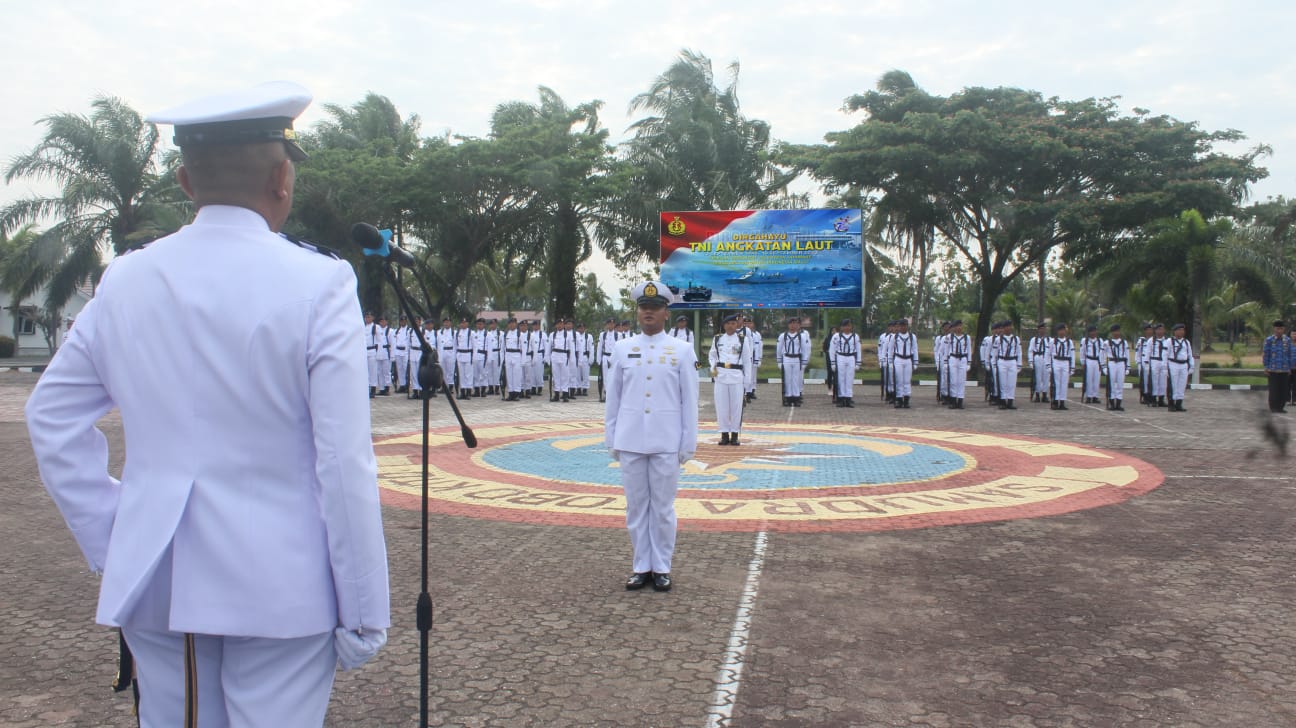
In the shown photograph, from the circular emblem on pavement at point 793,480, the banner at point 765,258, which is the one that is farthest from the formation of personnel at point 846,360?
the circular emblem on pavement at point 793,480

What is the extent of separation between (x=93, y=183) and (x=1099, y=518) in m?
30.3

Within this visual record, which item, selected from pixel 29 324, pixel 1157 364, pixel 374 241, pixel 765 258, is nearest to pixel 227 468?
pixel 374 241

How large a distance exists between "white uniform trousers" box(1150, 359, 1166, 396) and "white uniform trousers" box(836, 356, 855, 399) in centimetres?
598

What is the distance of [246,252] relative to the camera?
1949 millimetres

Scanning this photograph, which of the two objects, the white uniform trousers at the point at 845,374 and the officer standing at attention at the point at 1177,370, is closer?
the officer standing at attention at the point at 1177,370

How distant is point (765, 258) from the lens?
23453 millimetres

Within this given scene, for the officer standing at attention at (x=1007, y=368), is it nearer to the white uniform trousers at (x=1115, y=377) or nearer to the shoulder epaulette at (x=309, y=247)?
the white uniform trousers at (x=1115, y=377)

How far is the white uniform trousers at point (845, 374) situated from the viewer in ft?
63.1

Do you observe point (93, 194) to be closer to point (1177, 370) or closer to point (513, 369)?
point (513, 369)

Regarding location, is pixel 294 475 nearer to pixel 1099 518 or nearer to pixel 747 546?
pixel 747 546

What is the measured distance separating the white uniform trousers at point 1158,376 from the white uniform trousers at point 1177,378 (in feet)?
1.97

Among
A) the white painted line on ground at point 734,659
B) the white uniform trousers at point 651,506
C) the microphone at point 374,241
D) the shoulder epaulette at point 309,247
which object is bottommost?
the white painted line on ground at point 734,659

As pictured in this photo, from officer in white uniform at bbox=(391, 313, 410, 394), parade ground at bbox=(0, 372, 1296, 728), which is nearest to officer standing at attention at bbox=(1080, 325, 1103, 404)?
parade ground at bbox=(0, 372, 1296, 728)

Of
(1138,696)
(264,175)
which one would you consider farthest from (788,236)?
(264,175)
